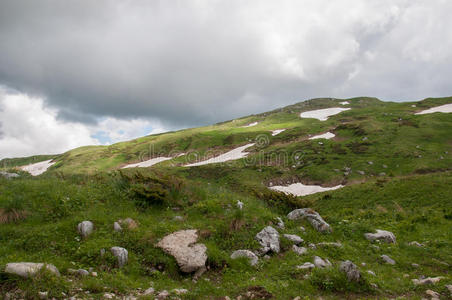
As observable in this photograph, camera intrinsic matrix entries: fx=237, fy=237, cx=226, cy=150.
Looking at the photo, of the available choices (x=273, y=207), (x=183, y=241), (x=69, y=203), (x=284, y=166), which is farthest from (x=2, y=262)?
(x=284, y=166)

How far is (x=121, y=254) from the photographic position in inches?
303

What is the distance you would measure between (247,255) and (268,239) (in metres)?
1.53

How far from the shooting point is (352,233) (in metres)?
12.5

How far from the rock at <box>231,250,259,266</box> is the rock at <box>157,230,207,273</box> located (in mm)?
1184

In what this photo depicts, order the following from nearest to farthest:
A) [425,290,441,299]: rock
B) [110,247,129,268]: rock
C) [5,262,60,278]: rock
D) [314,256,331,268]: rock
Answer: [5,262,60,278]: rock < [425,290,441,299]: rock < [110,247,129,268]: rock < [314,256,331,268]: rock

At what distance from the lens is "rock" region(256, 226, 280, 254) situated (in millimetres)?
9703

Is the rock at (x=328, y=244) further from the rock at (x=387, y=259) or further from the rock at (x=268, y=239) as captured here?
the rock at (x=268, y=239)

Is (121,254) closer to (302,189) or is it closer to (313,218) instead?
(313,218)

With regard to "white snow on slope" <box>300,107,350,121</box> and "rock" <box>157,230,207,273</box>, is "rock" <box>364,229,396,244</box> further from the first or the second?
"white snow on slope" <box>300,107,350,121</box>

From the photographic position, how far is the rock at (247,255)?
8.77 meters

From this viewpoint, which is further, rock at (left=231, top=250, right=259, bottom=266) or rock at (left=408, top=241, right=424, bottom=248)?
rock at (left=408, top=241, right=424, bottom=248)

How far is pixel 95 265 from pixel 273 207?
409 inches

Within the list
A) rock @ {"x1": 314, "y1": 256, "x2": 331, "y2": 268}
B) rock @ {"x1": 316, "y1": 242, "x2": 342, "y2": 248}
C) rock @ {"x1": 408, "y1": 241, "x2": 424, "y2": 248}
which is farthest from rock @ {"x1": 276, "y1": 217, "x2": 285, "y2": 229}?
rock @ {"x1": 408, "y1": 241, "x2": 424, "y2": 248}

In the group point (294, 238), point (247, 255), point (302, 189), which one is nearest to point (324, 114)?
point (302, 189)
